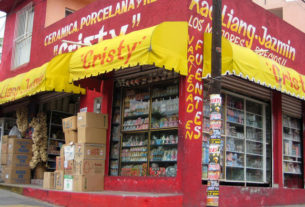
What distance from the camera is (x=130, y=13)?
10266mm

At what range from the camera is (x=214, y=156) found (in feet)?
21.5

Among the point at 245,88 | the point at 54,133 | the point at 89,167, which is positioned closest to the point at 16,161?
the point at 54,133

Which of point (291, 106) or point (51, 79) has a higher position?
point (51, 79)

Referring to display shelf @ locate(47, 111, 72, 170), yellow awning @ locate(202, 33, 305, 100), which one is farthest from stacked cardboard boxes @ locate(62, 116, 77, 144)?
display shelf @ locate(47, 111, 72, 170)

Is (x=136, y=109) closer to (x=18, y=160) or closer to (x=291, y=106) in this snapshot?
(x=18, y=160)

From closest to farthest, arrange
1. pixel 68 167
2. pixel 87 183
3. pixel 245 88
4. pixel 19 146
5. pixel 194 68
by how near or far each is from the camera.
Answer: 1. pixel 194 68
2. pixel 87 183
3. pixel 68 167
4. pixel 245 88
5. pixel 19 146

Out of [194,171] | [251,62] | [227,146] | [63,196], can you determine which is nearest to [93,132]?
[63,196]

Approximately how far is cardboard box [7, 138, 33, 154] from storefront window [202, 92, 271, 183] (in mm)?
6724

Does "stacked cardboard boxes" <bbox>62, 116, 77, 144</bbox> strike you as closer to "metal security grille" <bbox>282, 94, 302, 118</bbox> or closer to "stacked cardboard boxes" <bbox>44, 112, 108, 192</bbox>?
"stacked cardboard boxes" <bbox>44, 112, 108, 192</bbox>

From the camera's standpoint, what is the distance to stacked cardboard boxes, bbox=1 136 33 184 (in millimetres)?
12805

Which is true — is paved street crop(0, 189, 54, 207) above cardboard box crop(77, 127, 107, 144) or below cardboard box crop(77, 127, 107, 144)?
below

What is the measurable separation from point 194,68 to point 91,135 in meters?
3.04

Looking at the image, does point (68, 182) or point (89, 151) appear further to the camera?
point (68, 182)

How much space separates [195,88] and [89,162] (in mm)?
3145
